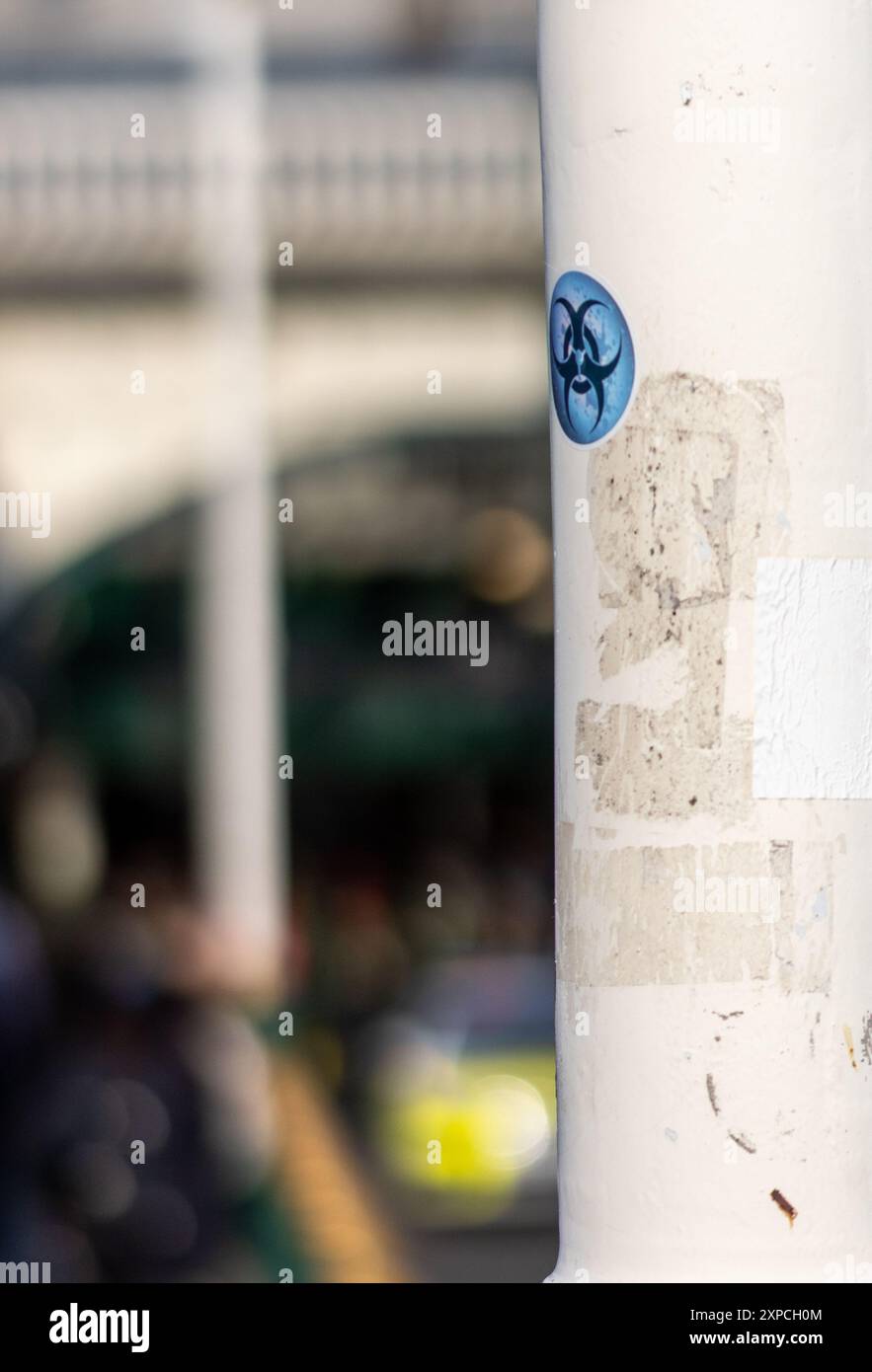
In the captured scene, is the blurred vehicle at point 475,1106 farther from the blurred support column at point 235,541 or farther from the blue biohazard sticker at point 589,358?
the blue biohazard sticker at point 589,358

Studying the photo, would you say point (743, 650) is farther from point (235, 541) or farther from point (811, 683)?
point (235, 541)

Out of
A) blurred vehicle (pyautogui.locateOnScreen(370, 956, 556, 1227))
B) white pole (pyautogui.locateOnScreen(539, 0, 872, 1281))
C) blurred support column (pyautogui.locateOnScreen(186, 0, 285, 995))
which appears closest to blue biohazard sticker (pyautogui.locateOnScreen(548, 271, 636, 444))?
white pole (pyautogui.locateOnScreen(539, 0, 872, 1281))

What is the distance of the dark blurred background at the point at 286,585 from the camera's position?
10266 mm

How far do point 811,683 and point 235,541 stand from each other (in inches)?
462

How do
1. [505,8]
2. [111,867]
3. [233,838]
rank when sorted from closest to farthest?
1. [233,838]
2. [505,8]
3. [111,867]

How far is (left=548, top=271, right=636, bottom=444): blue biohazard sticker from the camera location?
208cm

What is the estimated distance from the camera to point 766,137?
79.0 inches

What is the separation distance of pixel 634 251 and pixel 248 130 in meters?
11.7

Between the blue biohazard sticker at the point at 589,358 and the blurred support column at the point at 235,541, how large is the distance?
33.8 feet

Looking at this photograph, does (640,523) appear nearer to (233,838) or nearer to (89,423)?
(233,838)

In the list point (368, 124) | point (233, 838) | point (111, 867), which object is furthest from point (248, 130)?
point (111, 867)

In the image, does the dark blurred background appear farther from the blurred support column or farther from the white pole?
the white pole

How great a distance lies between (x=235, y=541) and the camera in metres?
13.6

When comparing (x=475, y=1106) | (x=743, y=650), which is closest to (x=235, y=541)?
(x=475, y=1106)
